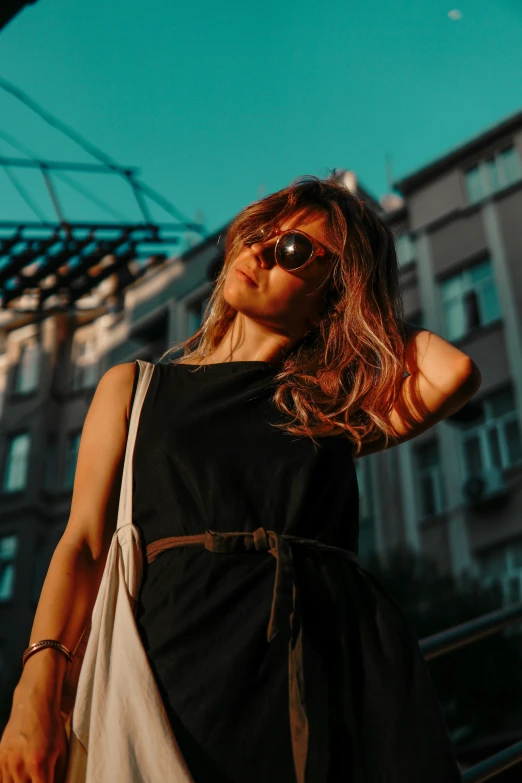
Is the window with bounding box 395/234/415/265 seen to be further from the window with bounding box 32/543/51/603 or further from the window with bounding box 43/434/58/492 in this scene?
the window with bounding box 32/543/51/603

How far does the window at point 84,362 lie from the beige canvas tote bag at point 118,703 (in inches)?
837

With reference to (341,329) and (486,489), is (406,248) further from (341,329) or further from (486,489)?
(341,329)

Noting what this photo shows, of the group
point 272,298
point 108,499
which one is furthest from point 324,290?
point 108,499

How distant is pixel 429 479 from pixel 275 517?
14958mm

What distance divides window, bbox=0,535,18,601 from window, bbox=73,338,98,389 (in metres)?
3.93

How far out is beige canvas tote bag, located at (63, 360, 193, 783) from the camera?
3.62ft

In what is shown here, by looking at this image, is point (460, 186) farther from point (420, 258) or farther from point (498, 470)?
point (498, 470)

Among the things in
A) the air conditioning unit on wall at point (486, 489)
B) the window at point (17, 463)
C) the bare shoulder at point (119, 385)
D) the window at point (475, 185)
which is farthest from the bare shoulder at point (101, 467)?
the window at point (17, 463)

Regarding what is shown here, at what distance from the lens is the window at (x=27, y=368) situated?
22734 mm

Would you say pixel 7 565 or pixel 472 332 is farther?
pixel 7 565

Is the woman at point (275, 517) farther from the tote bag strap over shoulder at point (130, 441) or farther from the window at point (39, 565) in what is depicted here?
the window at point (39, 565)

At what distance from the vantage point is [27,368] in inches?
904

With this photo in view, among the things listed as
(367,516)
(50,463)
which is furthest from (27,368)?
(367,516)

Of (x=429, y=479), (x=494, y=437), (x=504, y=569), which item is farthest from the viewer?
(x=429, y=479)
